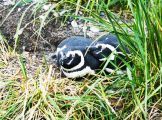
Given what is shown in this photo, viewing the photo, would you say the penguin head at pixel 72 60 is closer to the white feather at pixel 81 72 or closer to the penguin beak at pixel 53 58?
the white feather at pixel 81 72

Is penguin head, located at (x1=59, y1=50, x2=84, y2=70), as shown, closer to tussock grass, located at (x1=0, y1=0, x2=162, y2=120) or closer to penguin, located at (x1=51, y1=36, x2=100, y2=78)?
penguin, located at (x1=51, y1=36, x2=100, y2=78)

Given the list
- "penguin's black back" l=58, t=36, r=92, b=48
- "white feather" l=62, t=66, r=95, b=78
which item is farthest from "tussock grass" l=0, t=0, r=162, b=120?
"penguin's black back" l=58, t=36, r=92, b=48

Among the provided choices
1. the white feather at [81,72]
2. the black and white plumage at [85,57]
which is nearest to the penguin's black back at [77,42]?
the black and white plumage at [85,57]

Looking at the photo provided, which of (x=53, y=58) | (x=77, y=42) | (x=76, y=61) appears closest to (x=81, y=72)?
(x=76, y=61)

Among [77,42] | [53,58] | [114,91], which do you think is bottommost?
[114,91]

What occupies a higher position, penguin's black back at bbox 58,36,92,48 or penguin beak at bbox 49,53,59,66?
penguin's black back at bbox 58,36,92,48

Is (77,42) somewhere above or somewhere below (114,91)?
above

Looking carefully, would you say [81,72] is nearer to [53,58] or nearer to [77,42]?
[77,42]

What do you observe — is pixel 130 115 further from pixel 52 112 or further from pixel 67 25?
pixel 67 25
